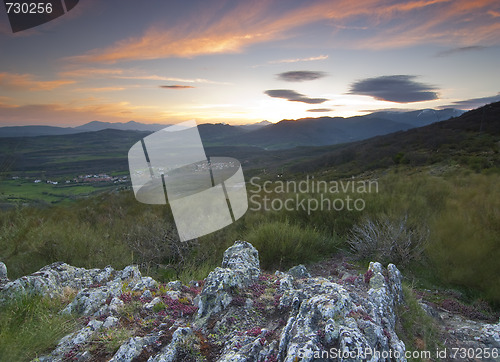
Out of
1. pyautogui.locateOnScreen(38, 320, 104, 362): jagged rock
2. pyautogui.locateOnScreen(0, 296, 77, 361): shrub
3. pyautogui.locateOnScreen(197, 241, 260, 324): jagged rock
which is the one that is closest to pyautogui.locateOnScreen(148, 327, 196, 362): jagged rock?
pyautogui.locateOnScreen(197, 241, 260, 324): jagged rock

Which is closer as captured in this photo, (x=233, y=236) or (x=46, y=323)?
(x=46, y=323)

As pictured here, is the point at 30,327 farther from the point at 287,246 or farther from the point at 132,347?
the point at 287,246

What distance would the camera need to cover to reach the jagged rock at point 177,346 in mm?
2238

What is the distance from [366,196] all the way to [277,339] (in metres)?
7.45

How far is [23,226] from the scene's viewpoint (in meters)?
7.12

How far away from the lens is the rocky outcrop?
201 centimetres

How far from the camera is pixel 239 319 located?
274 centimetres

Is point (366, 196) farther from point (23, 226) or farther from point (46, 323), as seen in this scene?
point (23, 226)

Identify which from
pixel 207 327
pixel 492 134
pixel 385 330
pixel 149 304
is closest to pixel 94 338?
pixel 149 304

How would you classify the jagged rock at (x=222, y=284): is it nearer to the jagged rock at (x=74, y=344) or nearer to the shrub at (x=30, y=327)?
the jagged rock at (x=74, y=344)

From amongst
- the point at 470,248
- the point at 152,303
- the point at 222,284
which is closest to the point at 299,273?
the point at 222,284

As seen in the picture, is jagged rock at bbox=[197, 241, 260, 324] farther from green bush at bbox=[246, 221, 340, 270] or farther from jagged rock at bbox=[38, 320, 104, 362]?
green bush at bbox=[246, 221, 340, 270]

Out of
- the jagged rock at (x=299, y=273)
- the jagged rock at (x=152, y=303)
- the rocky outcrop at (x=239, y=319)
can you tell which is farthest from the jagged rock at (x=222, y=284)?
the jagged rock at (x=299, y=273)

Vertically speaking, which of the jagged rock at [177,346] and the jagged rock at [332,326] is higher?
the jagged rock at [332,326]
